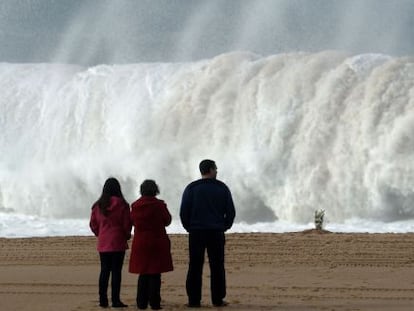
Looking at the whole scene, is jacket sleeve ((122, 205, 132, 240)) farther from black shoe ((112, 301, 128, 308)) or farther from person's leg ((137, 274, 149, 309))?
black shoe ((112, 301, 128, 308))

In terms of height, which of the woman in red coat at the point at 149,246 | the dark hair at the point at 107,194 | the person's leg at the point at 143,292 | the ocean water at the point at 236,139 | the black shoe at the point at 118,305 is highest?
the ocean water at the point at 236,139

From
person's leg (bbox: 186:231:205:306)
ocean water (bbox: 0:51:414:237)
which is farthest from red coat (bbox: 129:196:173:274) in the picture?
ocean water (bbox: 0:51:414:237)

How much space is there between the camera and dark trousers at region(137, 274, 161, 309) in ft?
25.7

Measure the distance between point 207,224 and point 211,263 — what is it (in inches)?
15.0

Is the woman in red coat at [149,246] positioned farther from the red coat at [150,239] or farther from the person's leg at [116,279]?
the person's leg at [116,279]

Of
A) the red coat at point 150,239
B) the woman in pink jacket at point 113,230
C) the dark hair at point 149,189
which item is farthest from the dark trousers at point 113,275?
the dark hair at point 149,189

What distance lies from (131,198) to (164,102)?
342 cm

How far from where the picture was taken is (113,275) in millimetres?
8094

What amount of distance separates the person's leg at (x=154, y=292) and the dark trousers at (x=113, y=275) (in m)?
0.37

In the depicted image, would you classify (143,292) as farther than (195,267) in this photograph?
No

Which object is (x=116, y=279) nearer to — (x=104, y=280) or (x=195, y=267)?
(x=104, y=280)

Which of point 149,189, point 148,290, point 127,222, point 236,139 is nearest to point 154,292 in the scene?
point 148,290

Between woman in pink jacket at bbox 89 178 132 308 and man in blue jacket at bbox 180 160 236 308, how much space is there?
590 millimetres

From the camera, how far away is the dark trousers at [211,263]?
26.0 ft
